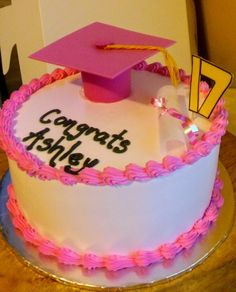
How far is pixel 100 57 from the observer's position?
1.08 meters

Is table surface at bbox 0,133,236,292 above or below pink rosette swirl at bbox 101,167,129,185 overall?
below

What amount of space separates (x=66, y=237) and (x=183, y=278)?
0.25m

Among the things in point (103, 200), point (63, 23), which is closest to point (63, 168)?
point (103, 200)

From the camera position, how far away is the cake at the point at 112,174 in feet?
3.16

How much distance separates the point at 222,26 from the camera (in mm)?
1831

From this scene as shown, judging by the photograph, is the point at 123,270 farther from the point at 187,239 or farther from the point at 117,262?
the point at 187,239

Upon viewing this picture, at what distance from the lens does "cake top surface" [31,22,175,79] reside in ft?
3.41

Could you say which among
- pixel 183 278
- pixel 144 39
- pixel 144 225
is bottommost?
pixel 183 278

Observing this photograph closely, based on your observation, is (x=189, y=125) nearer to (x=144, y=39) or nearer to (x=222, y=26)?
(x=144, y=39)

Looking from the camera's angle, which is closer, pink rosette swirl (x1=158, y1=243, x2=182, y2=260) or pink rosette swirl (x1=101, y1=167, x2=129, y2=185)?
pink rosette swirl (x1=101, y1=167, x2=129, y2=185)

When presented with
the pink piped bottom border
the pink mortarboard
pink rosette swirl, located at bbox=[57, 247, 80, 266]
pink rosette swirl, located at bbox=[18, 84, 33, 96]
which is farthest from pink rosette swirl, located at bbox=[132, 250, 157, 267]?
pink rosette swirl, located at bbox=[18, 84, 33, 96]

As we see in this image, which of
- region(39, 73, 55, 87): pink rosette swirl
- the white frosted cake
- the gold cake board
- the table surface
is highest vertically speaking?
region(39, 73, 55, 87): pink rosette swirl

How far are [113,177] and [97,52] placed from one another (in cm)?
31

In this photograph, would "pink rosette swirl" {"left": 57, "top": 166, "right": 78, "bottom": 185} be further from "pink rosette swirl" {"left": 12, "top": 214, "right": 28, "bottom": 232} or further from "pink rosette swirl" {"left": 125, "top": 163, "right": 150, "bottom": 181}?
"pink rosette swirl" {"left": 12, "top": 214, "right": 28, "bottom": 232}
